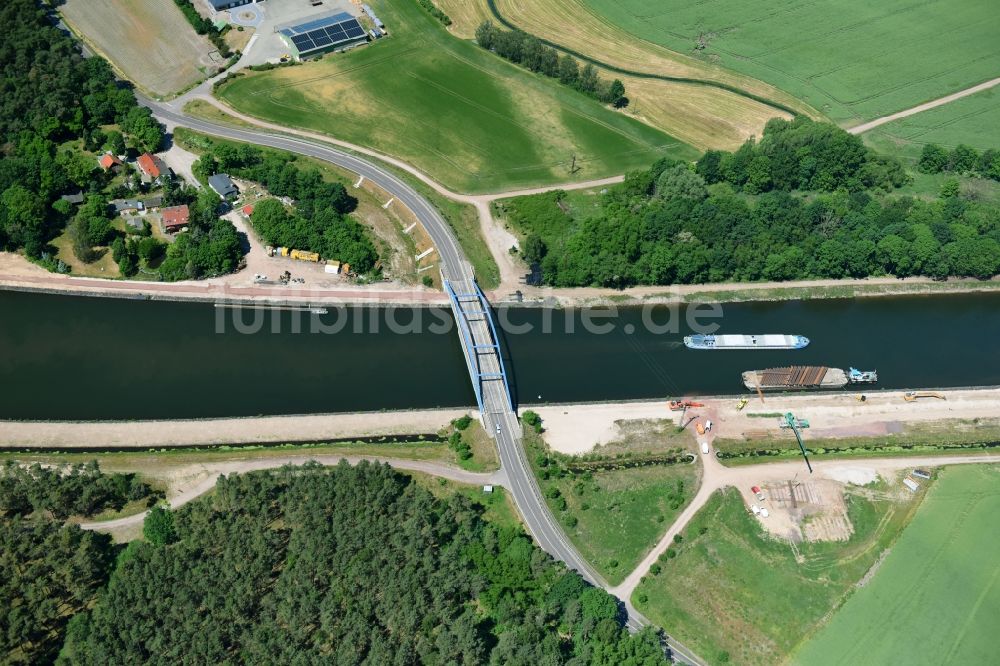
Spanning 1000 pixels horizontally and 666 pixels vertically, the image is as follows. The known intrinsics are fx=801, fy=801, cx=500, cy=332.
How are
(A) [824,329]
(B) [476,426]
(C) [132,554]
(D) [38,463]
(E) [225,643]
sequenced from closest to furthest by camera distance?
(E) [225,643], (C) [132,554], (D) [38,463], (B) [476,426], (A) [824,329]

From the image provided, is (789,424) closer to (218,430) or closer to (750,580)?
(750,580)

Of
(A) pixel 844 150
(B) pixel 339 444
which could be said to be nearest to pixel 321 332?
(B) pixel 339 444

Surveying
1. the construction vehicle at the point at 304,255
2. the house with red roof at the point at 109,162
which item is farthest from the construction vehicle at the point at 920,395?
the house with red roof at the point at 109,162

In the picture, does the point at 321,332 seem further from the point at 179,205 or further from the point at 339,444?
the point at 179,205

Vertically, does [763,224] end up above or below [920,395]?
above

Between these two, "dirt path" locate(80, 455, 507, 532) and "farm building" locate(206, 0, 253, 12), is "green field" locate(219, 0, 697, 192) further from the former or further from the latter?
"dirt path" locate(80, 455, 507, 532)

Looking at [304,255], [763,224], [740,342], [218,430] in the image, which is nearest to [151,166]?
[304,255]
